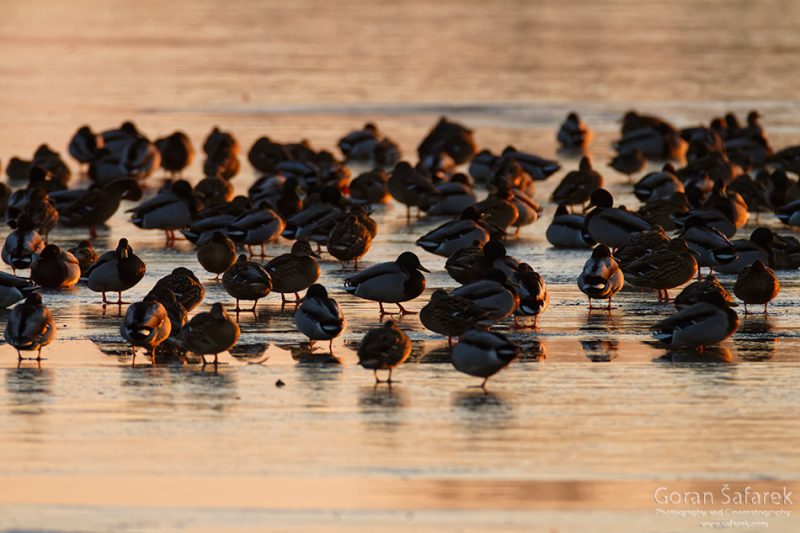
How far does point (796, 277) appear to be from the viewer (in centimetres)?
1530

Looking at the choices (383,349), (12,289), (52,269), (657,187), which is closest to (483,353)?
(383,349)

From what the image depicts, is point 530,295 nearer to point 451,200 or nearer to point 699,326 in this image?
point 699,326

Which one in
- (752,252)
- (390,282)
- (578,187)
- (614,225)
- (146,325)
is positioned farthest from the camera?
(578,187)

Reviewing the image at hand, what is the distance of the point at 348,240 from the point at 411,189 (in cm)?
395

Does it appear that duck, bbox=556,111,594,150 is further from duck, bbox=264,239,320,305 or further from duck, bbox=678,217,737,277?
duck, bbox=264,239,320,305

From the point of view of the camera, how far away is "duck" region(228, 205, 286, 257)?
1638cm

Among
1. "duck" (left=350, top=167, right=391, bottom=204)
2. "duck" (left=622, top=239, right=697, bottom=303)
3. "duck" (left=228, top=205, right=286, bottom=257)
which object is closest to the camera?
"duck" (left=622, top=239, right=697, bottom=303)

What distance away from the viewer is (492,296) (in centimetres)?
1241

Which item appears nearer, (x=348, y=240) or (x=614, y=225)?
(x=348, y=240)

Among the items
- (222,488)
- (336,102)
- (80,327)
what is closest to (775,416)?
(222,488)

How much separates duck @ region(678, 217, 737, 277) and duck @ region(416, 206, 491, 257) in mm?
2131

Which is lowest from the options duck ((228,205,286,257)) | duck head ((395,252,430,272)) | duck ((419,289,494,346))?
duck ((419,289,494,346))

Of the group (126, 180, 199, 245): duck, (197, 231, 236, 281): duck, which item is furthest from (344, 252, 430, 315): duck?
(126, 180, 199, 245): duck

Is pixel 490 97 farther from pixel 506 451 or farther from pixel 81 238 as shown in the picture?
pixel 506 451
